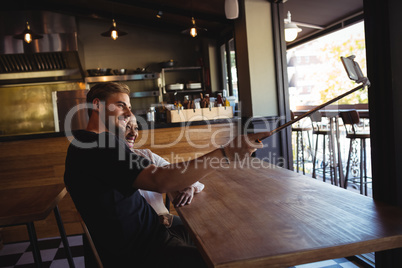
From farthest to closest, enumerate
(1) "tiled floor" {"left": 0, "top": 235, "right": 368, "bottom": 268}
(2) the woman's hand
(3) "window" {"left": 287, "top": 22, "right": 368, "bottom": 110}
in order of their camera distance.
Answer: (3) "window" {"left": 287, "top": 22, "right": 368, "bottom": 110}
(1) "tiled floor" {"left": 0, "top": 235, "right": 368, "bottom": 268}
(2) the woman's hand

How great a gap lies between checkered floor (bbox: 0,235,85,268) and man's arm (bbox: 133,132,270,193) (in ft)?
6.52

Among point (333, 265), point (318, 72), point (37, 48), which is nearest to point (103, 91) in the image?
point (333, 265)

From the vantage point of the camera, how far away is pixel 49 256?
320 cm

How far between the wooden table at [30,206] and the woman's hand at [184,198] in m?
0.75

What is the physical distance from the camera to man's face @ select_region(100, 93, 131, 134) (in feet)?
5.57

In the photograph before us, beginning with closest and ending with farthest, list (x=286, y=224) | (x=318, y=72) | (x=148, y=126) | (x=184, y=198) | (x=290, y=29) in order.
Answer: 1. (x=286, y=224)
2. (x=184, y=198)
3. (x=148, y=126)
4. (x=290, y=29)
5. (x=318, y=72)

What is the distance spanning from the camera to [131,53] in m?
7.40

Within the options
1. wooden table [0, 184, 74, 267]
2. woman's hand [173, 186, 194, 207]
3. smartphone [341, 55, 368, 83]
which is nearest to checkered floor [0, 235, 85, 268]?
wooden table [0, 184, 74, 267]

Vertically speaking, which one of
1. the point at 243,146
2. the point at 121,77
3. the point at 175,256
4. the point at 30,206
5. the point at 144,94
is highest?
the point at 121,77

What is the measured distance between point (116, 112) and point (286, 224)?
98 cm

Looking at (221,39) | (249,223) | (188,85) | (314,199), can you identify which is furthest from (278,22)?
(249,223)

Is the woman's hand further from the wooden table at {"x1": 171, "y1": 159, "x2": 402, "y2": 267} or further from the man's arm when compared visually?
the man's arm

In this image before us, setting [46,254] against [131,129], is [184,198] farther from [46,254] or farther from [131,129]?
[46,254]

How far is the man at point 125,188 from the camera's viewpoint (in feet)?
4.53
